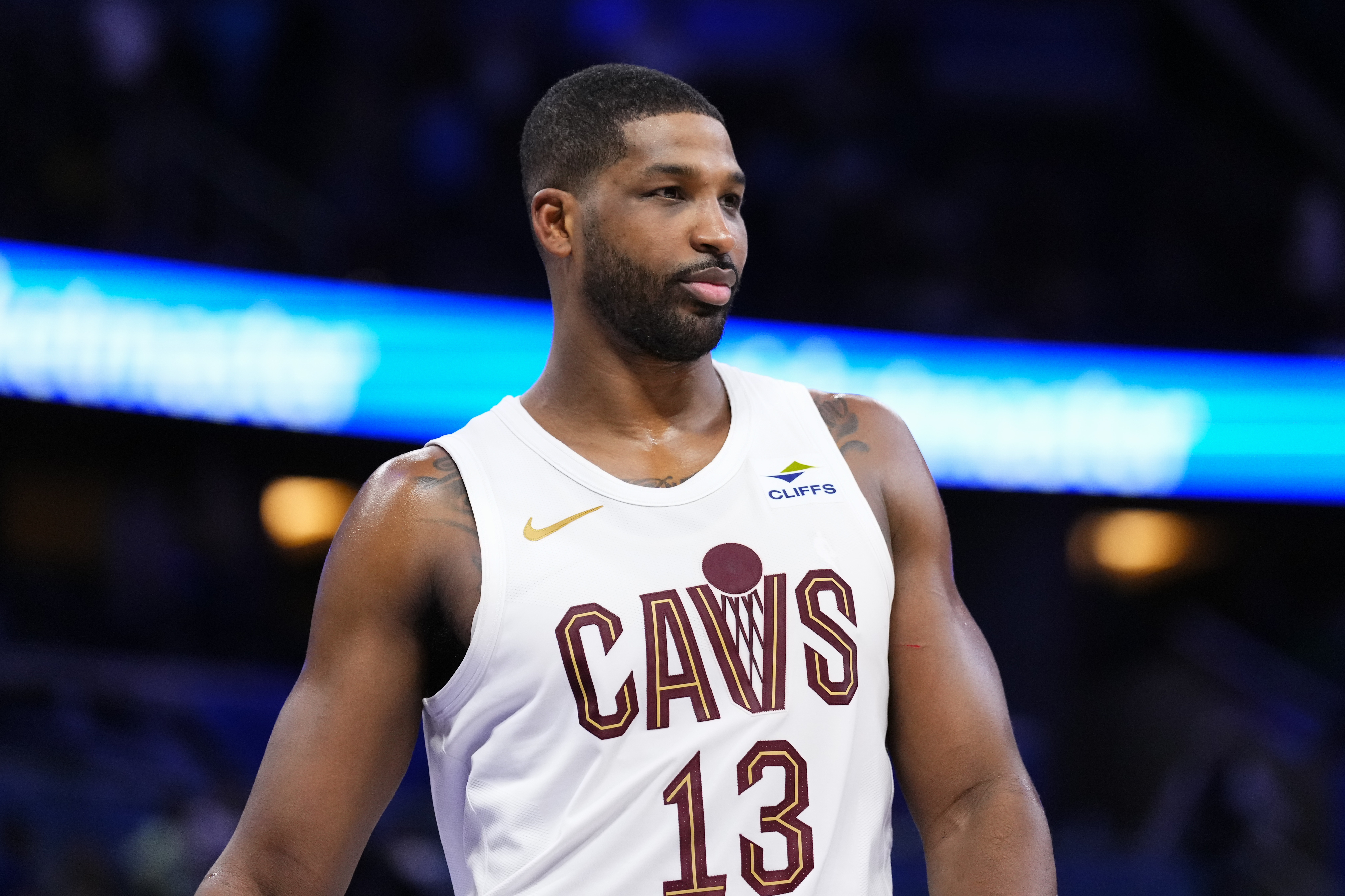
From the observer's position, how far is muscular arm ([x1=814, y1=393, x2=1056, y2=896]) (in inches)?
91.3

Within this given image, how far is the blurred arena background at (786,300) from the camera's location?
798 centimetres

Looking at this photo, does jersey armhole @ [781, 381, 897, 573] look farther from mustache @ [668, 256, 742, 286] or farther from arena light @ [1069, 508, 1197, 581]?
arena light @ [1069, 508, 1197, 581]

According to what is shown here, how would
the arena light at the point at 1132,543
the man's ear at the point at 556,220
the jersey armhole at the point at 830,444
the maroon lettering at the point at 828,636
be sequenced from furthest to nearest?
the arena light at the point at 1132,543 < the man's ear at the point at 556,220 < the jersey armhole at the point at 830,444 < the maroon lettering at the point at 828,636

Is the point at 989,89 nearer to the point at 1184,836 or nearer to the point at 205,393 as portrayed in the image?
the point at 1184,836

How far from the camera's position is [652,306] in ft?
8.14

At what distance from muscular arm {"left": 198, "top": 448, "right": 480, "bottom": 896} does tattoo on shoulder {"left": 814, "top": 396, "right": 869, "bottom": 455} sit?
0.67 metres

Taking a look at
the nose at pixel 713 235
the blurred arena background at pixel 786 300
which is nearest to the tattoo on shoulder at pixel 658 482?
the nose at pixel 713 235

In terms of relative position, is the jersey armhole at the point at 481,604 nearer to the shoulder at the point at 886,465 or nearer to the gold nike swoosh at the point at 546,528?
the gold nike swoosh at the point at 546,528

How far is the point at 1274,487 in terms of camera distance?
9.45 meters

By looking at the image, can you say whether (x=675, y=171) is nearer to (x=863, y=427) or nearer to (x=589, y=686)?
(x=863, y=427)

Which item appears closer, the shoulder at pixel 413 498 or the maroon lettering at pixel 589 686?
the maroon lettering at pixel 589 686

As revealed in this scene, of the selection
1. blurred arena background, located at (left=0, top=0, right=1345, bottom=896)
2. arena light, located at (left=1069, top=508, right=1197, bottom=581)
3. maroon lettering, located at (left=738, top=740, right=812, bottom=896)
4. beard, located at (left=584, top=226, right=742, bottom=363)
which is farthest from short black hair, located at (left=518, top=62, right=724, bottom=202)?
arena light, located at (left=1069, top=508, right=1197, bottom=581)

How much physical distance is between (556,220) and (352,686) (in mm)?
885

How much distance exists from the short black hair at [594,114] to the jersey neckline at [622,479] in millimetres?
417
